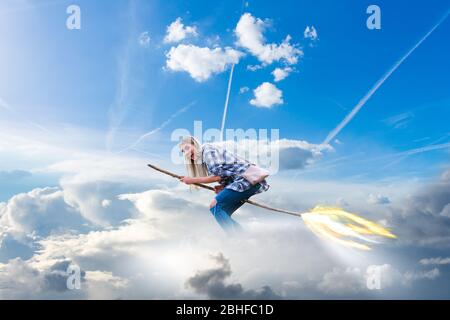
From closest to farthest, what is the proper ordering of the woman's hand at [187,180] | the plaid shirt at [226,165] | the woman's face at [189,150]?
the plaid shirt at [226,165] < the woman's hand at [187,180] < the woman's face at [189,150]

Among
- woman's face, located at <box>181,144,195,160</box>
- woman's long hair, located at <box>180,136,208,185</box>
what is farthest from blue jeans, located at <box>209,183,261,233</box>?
woman's face, located at <box>181,144,195,160</box>

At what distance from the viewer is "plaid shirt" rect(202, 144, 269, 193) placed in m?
9.23

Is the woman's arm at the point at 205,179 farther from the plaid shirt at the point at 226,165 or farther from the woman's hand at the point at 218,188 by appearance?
the woman's hand at the point at 218,188

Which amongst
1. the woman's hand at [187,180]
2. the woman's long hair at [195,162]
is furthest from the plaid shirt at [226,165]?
the woman's hand at [187,180]

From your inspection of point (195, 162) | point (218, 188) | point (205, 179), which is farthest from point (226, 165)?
point (218, 188)

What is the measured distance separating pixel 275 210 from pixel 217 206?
2.03 metres

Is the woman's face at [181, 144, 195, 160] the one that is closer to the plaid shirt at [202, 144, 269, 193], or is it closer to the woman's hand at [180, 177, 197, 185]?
the plaid shirt at [202, 144, 269, 193]

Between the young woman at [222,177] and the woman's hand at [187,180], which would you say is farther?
the woman's hand at [187,180]

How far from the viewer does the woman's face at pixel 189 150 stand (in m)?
9.52

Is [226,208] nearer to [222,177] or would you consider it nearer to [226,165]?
[222,177]

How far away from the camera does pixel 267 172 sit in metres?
9.33

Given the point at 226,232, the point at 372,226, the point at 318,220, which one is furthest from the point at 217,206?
the point at 372,226
